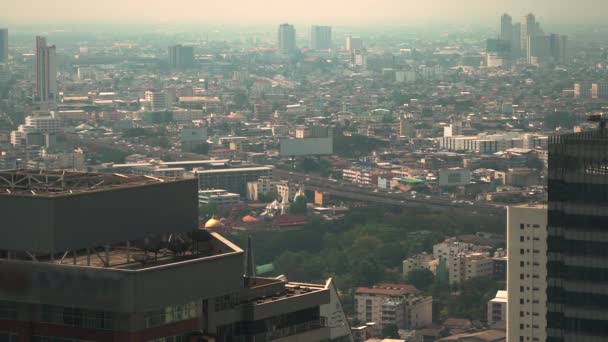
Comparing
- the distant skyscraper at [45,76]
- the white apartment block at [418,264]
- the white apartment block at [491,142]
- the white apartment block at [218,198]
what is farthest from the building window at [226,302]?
the distant skyscraper at [45,76]

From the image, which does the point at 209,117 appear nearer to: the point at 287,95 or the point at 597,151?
the point at 287,95

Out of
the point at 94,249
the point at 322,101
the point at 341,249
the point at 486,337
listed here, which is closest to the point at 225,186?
the point at 341,249

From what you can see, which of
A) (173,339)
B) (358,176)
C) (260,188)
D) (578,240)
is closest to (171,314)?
(173,339)

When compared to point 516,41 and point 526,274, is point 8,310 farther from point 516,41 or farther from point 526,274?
point 516,41

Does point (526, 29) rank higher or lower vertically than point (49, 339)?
lower

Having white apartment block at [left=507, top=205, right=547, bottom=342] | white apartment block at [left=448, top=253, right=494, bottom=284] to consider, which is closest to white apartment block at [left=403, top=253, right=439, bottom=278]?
white apartment block at [left=448, top=253, right=494, bottom=284]

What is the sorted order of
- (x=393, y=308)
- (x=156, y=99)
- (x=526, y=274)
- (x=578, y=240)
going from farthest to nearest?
(x=156, y=99), (x=393, y=308), (x=526, y=274), (x=578, y=240)

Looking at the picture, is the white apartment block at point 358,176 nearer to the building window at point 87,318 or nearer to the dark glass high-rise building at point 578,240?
the dark glass high-rise building at point 578,240

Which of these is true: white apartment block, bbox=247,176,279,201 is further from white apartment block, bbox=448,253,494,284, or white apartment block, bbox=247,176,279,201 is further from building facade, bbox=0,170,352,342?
building facade, bbox=0,170,352,342
